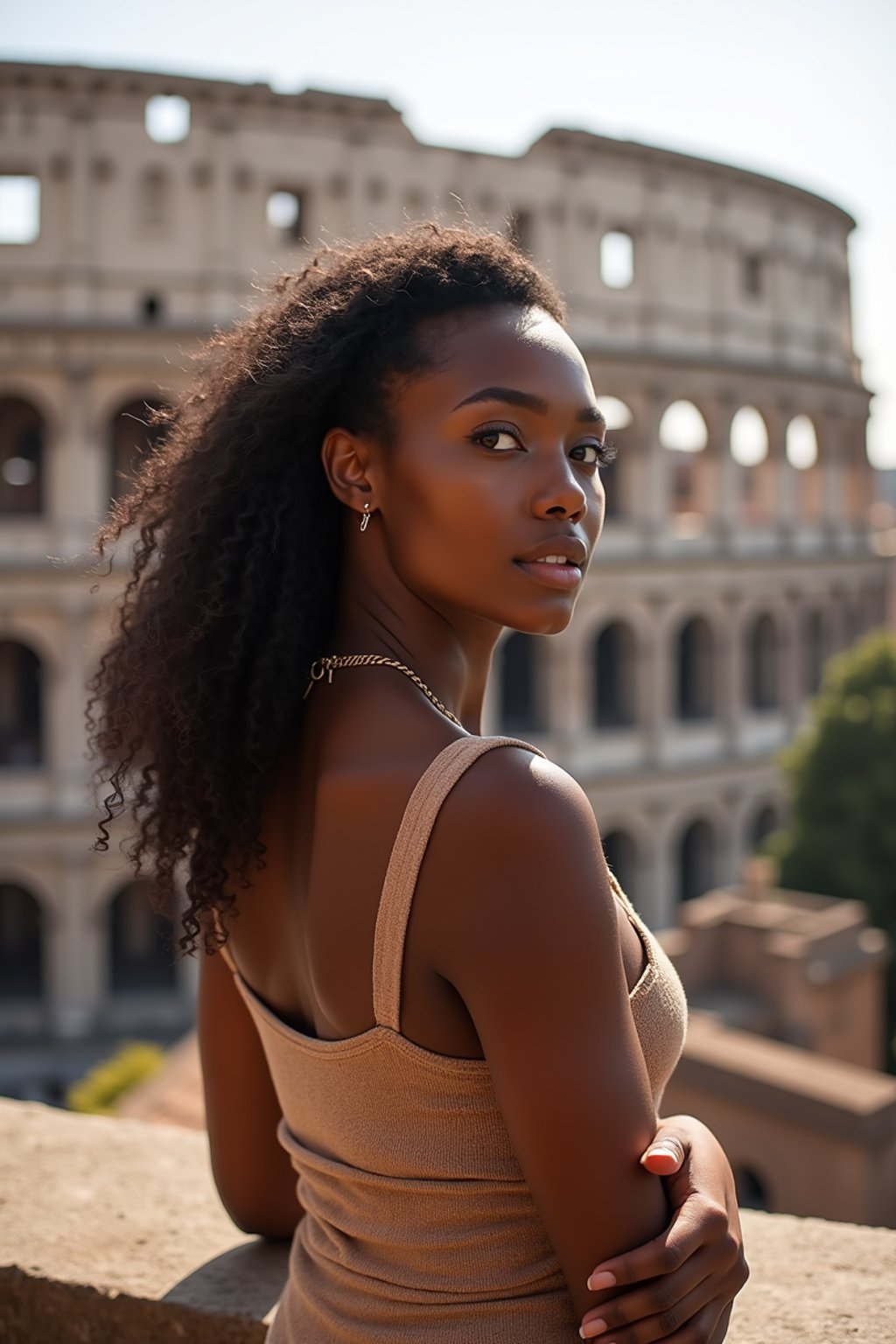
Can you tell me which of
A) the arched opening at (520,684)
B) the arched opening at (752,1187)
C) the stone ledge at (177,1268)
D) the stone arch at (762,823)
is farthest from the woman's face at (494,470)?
the stone arch at (762,823)

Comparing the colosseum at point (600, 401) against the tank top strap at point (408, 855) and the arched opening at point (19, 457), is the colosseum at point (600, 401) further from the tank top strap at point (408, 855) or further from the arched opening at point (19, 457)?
the tank top strap at point (408, 855)

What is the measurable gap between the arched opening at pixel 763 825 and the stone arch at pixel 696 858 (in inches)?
53.4

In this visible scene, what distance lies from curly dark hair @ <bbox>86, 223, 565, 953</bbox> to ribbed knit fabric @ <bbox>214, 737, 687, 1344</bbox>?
1.24 ft

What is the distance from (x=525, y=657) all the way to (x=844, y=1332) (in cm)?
2369

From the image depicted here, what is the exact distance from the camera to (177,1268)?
2654 millimetres

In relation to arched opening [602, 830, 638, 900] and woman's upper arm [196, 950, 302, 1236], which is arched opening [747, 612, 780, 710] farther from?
woman's upper arm [196, 950, 302, 1236]

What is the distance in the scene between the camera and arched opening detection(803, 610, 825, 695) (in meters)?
30.2

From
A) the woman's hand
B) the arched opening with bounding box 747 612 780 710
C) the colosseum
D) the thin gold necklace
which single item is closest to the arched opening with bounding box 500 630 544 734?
the colosseum

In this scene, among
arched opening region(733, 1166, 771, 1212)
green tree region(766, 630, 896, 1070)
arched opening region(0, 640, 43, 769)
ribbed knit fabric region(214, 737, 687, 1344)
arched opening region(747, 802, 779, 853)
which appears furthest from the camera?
arched opening region(747, 802, 779, 853)

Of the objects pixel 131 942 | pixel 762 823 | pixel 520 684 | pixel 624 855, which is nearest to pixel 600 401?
pixel 520 684

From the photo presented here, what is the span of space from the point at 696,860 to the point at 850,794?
6316 mm

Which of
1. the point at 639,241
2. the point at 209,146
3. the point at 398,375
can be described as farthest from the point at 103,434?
the point at 398,375

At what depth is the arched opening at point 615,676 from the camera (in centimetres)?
2600

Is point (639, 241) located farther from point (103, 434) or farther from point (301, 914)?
point (301, 914)
